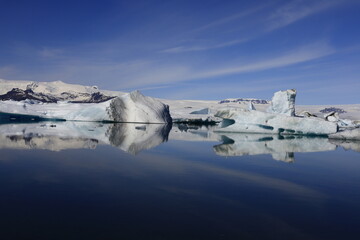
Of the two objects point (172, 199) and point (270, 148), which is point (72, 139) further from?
point (172, 199)

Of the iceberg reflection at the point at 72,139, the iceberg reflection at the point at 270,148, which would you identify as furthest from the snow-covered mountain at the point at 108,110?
the iceberg reflection at the point at 270,148

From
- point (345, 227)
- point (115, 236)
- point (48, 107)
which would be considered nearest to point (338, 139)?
point (345, 227)

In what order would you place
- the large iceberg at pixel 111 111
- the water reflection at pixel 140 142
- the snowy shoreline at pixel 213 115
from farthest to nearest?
the large iceberg at pixel 111 111 < the snowy shoreline at pixel 213 115 < the water reflection at pixel 140 142

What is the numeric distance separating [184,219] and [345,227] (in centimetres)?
103

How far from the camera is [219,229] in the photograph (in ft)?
6.35

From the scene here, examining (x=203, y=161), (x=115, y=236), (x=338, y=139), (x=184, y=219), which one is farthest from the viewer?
(x=338, y=139)

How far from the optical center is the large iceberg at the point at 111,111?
18.5 metres

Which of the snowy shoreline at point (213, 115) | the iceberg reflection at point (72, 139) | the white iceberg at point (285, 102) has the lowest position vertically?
the iceberg reflection at point (72, 139)

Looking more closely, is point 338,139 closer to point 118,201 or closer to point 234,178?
point 234,178

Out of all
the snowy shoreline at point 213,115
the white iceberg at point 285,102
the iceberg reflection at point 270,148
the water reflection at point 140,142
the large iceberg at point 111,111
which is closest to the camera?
the iceberg reflection at point 270,148

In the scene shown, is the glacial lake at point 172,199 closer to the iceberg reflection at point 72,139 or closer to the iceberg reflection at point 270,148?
the iceberg reflection at point 270,148

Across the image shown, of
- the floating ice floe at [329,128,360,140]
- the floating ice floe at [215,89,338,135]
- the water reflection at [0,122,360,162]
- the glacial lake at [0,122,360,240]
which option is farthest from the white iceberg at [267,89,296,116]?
the glacial lake at [0,122,360,240]

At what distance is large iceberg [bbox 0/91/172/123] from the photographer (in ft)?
60.6

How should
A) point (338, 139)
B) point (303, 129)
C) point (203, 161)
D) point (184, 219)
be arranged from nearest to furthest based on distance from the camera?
point (184, 219), point (203, 161), point (338, 139), point (303, 129)
